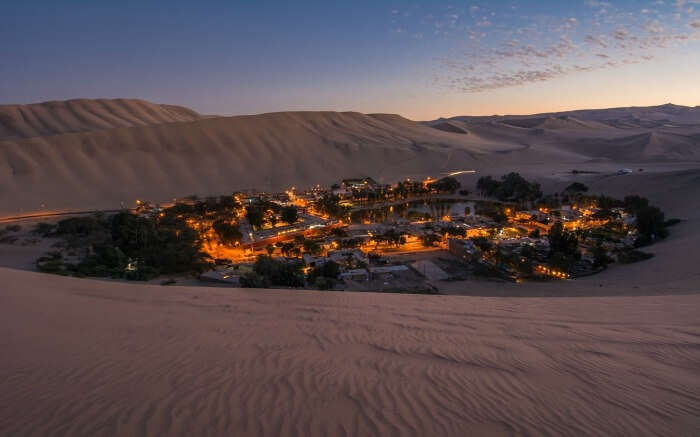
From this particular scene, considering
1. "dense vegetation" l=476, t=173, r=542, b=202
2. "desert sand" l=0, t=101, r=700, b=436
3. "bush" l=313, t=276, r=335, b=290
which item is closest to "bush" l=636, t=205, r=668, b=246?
"desert sand" l=0, t=101, r=700, b=436

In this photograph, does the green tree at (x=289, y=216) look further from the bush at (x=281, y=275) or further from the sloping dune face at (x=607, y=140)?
the sloping dune face at (x=607, y=140)

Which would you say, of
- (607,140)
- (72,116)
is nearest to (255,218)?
(607,140)

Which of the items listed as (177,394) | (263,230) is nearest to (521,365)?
(177,394)

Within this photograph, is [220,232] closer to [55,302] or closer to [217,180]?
[55,302]

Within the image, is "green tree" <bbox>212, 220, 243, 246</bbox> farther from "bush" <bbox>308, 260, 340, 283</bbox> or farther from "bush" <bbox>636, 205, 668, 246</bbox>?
"bush" <bbox>636, 205, 668, 246</bbox>

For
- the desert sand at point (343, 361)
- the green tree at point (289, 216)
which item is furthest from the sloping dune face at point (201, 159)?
the desert sand at point (343, 361)

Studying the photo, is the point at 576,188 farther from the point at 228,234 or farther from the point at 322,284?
the point at 322,284
